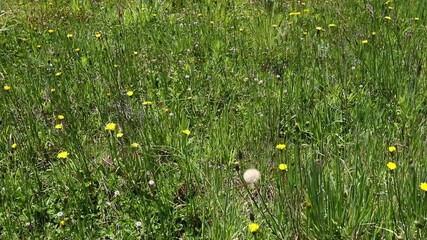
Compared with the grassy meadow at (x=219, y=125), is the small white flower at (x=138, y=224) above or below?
below

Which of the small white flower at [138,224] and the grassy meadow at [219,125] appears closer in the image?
the grassy meadow at [219,125]

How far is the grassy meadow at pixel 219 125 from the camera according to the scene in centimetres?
222

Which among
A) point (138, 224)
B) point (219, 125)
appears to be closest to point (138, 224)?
point (138, 224)

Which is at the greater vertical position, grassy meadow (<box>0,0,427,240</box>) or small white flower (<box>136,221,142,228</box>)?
grassy meadow (<box>0,0,427,240</box>)

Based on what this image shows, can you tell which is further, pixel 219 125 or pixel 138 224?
pixel 219 125

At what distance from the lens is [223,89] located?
373 centimetres

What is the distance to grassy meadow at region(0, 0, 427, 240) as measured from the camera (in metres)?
2.22

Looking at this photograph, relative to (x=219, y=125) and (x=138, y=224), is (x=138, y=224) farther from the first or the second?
(x=219, y=125)

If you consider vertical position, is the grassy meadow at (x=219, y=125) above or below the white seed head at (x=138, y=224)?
above

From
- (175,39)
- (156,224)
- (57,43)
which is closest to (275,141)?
(156,224)

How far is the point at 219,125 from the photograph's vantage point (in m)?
3.07

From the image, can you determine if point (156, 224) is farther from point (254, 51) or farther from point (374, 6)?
point (374, 6)

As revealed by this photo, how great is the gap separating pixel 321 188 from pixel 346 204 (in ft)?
0.52

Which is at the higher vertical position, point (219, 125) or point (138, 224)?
point (219, 125)
